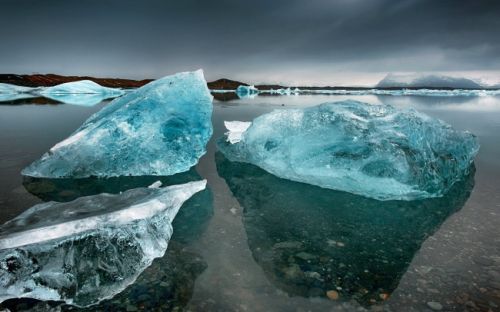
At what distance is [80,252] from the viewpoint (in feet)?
7.22

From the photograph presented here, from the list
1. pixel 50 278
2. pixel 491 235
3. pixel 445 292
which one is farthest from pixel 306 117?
pixel 50 278

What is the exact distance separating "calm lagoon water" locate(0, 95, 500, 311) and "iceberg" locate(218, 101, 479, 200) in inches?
8.6

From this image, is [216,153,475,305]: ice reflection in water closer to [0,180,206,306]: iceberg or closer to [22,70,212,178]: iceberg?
[0,180,206,306]: iceberg

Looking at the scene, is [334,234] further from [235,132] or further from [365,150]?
[235,132]

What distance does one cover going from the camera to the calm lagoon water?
2088mm

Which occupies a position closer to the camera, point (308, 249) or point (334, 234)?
point (308, 249)

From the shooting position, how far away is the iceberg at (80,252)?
2.03m

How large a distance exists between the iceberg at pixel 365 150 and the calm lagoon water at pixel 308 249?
0.71ft

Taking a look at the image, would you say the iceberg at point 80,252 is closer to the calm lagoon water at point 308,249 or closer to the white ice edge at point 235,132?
the calm lagoon water at point 308,249

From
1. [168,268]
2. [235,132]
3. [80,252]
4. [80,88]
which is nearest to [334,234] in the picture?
[168,268]

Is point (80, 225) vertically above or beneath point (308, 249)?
above

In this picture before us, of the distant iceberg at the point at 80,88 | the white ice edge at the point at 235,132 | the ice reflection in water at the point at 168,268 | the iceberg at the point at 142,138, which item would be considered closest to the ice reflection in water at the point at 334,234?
→ the ice reflection in water at the point at 168,268

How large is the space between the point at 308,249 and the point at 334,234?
0.42m

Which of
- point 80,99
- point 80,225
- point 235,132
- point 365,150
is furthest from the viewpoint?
point 80,99
